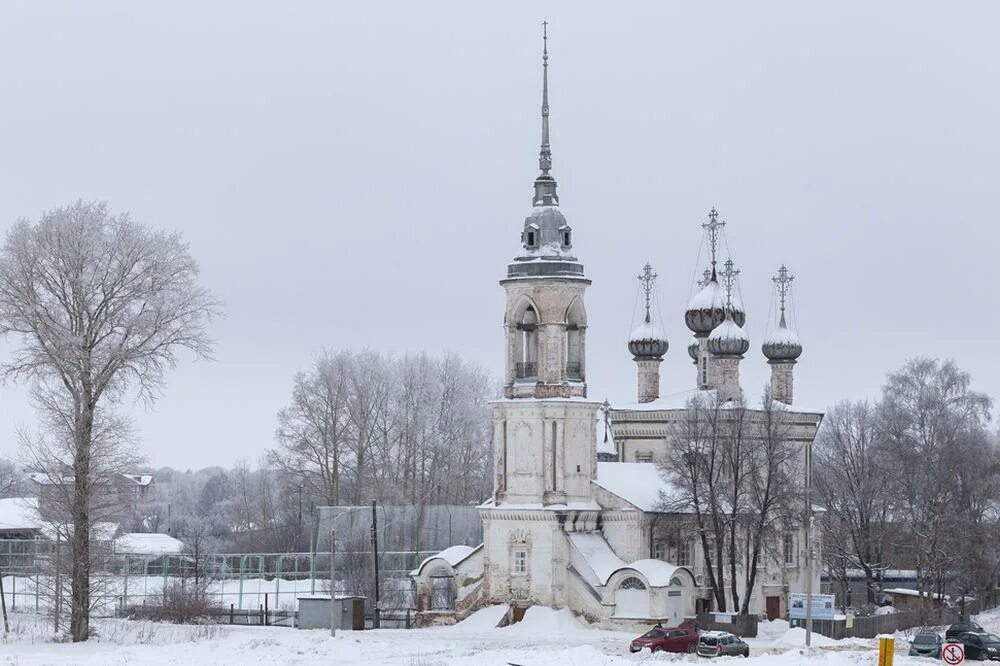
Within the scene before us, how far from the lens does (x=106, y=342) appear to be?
42.3 metres

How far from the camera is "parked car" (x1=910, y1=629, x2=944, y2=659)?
1641 inches

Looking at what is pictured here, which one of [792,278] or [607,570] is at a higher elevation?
[792,278]

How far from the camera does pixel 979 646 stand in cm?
4088

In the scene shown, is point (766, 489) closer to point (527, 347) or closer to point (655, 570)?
point (655, 570)

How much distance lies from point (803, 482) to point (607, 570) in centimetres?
1025

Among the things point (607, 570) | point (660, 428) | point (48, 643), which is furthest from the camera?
point (660, 428)

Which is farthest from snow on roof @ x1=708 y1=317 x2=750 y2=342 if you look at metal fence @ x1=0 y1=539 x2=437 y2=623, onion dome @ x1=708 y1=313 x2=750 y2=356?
metal fence @ x1=0 y1=539 x2=437 y2=623

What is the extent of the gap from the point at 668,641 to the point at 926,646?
255 inches

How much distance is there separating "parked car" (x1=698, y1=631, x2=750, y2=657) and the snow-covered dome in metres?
19.3

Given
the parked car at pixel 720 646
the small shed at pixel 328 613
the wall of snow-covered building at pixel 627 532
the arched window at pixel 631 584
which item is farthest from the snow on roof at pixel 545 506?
the parked car at pixel 720 646

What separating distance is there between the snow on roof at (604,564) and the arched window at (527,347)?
5.14m

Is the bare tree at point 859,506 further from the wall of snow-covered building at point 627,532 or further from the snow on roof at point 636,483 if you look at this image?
the wall of snow-covered building at point 627,532

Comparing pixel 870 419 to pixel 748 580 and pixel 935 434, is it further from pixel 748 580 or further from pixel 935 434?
pixel 748 580

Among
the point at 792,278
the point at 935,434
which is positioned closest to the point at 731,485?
the point at 792,278
